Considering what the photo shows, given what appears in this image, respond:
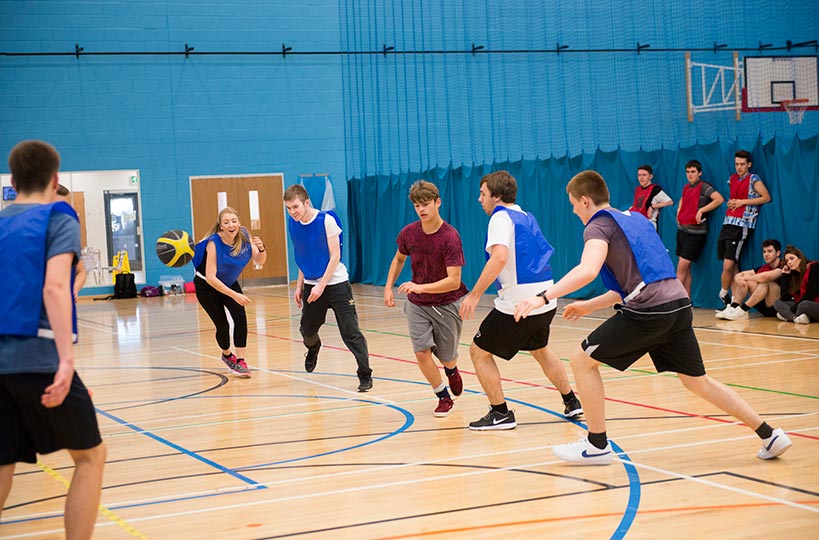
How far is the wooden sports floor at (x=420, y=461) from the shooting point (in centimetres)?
444

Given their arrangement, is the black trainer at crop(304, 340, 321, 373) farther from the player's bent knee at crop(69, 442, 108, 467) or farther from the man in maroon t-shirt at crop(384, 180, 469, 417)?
the player's bent knee at crop(69, 442, 108, 467)

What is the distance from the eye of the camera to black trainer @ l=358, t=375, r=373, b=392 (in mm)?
8209

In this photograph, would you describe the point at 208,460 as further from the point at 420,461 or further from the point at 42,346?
the point at 42,346

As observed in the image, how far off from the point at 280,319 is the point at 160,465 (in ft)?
30.8

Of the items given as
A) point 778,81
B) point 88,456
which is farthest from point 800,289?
point 88,456

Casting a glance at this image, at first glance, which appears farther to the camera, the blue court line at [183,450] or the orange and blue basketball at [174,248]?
the orange and blue basketball at [174,248]

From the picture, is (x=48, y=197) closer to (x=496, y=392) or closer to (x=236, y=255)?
(x=496, y=392)

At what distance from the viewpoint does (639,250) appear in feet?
17.0

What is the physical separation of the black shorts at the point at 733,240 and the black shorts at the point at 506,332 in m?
6.87

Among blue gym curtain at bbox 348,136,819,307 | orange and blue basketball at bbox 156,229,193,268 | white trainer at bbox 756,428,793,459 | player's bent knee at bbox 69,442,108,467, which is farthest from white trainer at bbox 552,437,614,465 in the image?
orange and blue basketball at bbox 156,229,193,268

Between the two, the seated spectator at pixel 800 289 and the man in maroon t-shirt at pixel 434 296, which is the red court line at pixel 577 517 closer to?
the man in maroon t-shirt at pixel 434 296

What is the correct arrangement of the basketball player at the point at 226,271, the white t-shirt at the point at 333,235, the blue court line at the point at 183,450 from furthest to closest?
1. the basketball player at the point at 226,271
2. the white t-shirt at the point at 333,235
3. the blue court line at the point at 183,450

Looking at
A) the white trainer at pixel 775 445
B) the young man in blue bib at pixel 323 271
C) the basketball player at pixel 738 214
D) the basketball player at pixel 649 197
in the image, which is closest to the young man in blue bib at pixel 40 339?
the white trainer at pixel 775 445

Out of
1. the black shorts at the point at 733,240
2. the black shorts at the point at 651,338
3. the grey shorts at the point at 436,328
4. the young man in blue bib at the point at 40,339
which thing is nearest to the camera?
the young man in blue bib at the point at 40,339
